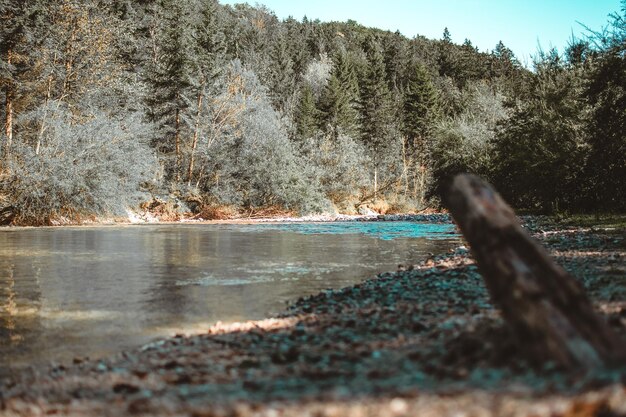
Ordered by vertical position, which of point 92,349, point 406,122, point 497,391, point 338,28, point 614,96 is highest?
point 338,28

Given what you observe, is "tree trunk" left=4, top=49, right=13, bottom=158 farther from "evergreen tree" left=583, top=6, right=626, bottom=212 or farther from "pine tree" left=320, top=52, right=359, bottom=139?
"pine tree" left=320, top=52, right=359, bottom=139

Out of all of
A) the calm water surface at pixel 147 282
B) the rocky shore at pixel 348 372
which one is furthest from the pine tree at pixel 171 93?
the rocky shore at pixel 348 372

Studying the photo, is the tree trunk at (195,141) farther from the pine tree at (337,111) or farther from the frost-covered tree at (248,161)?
the pine tree at (337,111)

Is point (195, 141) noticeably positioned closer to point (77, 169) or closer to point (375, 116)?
point (77, 169)

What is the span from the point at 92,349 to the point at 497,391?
5591 mm

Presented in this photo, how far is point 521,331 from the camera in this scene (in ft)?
14.8

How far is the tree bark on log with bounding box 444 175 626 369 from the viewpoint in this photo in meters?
4.04

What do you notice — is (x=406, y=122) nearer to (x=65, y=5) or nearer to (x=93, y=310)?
(x=65, y=5)

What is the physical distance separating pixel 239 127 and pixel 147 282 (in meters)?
37.3

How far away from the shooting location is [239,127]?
161 feet

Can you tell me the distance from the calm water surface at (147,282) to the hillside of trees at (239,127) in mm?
11122

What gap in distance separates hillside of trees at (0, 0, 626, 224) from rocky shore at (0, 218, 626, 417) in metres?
21.0

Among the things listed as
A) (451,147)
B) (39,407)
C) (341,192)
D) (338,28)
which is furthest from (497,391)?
(338,28)

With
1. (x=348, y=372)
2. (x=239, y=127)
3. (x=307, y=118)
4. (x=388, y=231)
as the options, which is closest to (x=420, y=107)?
(x=307, y=118)
